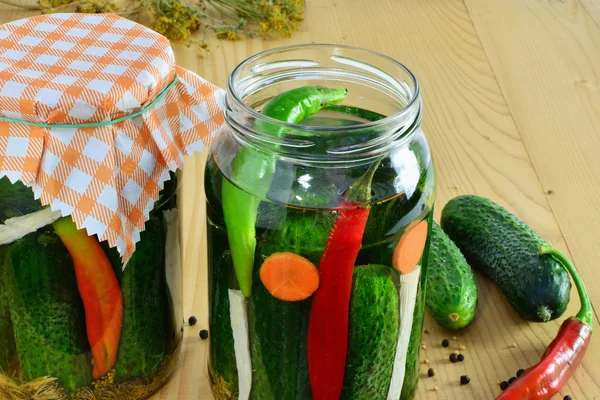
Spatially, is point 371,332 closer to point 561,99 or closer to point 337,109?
point 337,109

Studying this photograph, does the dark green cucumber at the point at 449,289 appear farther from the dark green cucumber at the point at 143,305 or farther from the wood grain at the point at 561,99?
the dark green cucumber at the point at 143,305

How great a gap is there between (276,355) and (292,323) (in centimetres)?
4

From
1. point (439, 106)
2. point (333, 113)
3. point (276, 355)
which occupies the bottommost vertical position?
point (439, 106)

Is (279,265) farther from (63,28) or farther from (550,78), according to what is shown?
(550,78)

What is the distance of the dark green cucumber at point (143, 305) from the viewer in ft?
2.57

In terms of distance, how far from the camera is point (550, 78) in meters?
1.51

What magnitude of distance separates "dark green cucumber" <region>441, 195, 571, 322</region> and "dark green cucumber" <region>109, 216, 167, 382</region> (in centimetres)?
41

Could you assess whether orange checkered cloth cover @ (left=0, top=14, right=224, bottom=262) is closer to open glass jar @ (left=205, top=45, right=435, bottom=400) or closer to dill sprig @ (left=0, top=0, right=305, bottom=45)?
open glass jar @ (left=205, top=45, right=435, bottom=400)

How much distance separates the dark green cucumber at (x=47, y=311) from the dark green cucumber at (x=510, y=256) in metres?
0.49

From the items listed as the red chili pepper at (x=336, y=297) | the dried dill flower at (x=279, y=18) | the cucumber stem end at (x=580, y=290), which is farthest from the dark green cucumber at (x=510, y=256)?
the dried dill flower at (x=279, y=18)

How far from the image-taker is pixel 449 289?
3.09ft

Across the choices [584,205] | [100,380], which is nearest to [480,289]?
[584,205]

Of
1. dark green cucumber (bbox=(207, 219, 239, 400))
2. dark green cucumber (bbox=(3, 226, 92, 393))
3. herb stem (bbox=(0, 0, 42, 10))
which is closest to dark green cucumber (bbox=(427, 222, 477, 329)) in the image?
dark green cucumber (bbox=(207, 219, 239, 400))

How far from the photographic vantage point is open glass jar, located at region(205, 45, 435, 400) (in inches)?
26.6
